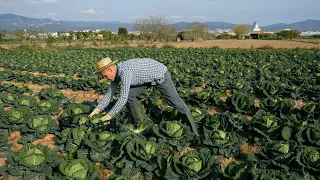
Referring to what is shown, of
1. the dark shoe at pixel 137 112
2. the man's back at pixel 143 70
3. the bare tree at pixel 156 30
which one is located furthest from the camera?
the bare tree at pixel 156 30

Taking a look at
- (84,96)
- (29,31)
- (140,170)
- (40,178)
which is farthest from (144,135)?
(29,31)

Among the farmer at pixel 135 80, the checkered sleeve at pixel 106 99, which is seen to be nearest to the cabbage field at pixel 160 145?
the checkered sleeve at pixel 106 99

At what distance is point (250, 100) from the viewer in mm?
6461

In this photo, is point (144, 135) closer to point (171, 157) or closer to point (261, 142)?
point (171, 157)

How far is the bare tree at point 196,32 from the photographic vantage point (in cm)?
6644

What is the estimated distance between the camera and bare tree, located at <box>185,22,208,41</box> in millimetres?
66438

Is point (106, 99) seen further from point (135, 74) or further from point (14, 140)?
point (14, 140)

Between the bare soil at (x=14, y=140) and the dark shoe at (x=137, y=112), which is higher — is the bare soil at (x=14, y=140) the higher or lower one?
the lower one

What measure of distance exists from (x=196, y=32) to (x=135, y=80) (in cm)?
6581

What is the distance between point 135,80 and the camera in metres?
4.71

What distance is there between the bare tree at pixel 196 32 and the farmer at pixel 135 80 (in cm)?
6269

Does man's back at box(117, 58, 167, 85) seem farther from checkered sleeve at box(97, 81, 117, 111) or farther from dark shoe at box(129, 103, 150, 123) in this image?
dark shoe at box(129, 103, 150, 123)

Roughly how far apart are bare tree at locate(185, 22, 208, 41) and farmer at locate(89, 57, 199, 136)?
62.7 metres

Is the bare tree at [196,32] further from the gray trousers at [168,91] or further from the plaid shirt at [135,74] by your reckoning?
the plaid shirt at [135,74]
